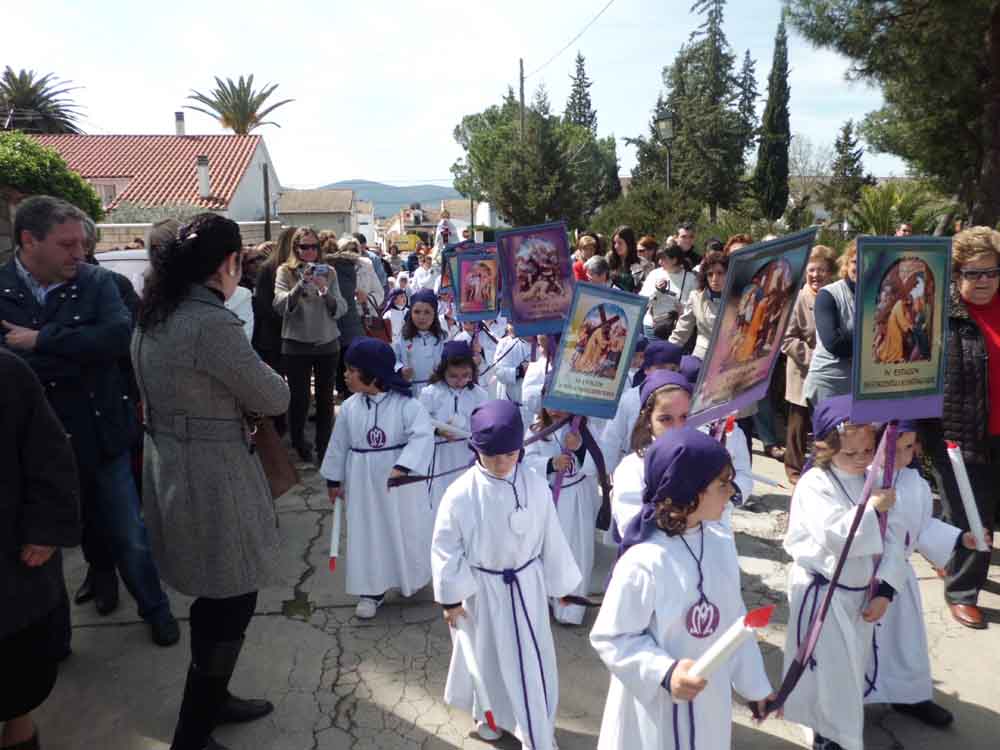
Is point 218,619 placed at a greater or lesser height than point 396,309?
lesser

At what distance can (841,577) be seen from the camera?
320 cm

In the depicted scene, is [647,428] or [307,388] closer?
[647,428]

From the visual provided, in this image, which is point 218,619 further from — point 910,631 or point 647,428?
point 910,631

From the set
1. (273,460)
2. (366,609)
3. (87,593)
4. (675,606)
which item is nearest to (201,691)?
(273,460)

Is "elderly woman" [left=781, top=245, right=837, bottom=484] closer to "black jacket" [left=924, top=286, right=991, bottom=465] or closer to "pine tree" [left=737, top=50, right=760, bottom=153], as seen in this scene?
"black jacket" [left=924, top=286, right=991, bottom=465]

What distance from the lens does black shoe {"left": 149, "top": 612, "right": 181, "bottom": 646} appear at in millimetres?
4191

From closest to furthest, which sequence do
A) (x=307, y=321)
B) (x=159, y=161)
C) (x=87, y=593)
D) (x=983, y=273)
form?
(x=983, y=273), (x=87, y=593), (x=307, y=321), (x=159, y=161)

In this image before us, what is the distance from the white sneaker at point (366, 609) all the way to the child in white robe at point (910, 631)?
2.58 meters

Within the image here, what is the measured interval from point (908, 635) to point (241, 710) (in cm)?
294

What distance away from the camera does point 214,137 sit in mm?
39594

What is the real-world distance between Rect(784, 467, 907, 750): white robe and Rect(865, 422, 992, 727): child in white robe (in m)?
0.19

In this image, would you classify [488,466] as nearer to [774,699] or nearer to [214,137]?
[774,699]

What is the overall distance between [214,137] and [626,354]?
1576 inches

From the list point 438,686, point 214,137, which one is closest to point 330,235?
point 438,686
